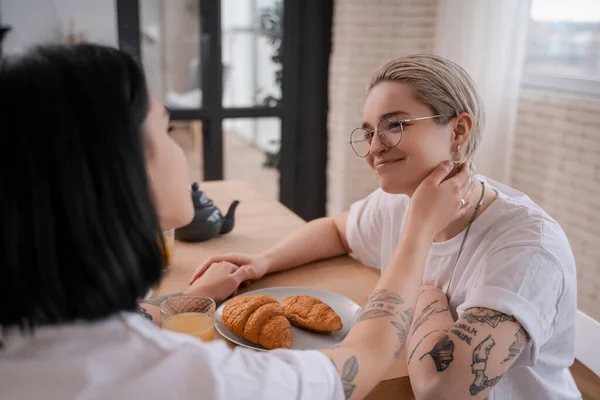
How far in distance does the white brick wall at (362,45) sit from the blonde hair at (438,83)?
2280 mm

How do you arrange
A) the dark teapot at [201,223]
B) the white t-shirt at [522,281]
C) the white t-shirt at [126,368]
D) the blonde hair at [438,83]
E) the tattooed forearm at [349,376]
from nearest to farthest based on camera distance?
1. the white t-shirt at [126,368]
2. the tattooed forearm at [349,376]
3. the white t-shirt at [522,281]
4. the blonde hair at [438,83]
5. the dark teapot at [201,223]

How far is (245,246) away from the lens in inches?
68.1

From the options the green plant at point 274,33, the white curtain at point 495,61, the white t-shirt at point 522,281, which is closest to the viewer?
the white t-shirt at point 522,281

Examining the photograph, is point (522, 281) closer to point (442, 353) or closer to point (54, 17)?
point (442, 353)

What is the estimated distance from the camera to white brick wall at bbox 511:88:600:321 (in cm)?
260

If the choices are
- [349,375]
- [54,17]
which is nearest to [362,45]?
[54,17]

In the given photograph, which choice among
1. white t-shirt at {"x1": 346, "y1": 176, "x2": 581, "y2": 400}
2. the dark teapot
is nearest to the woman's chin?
white t-shirt at {"x1": 346, "y1": 176, "x2": 581, "y2": 400}

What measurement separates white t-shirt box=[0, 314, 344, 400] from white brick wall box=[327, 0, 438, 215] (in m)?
2.99

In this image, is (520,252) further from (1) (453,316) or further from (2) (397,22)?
(2) (397,22)

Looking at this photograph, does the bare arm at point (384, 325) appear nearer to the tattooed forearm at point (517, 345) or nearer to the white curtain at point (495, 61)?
the tattooed forearm at point (517, 345)

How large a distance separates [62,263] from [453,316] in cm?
85

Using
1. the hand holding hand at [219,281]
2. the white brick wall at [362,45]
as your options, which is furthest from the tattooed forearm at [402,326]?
the white brick wall at [362,45]

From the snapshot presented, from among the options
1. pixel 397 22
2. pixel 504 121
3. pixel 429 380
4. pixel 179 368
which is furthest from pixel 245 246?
pixel 397 22

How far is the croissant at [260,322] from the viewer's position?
1122 mm
